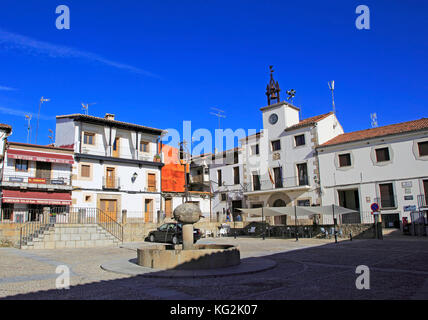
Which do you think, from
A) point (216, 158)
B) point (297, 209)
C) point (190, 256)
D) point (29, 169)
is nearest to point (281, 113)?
point (216, 158)

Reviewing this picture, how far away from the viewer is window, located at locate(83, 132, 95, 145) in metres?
28.3

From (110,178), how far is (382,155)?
20894mm

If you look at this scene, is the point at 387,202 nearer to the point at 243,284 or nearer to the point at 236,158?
the point at 236,158

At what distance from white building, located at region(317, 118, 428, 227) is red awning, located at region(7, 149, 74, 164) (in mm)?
19647

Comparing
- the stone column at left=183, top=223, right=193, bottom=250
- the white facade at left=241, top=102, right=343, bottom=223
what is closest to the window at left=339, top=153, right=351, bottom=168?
the white facade at left=241, top=102, right=343, bottom=223

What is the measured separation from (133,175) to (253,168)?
11.2 metres

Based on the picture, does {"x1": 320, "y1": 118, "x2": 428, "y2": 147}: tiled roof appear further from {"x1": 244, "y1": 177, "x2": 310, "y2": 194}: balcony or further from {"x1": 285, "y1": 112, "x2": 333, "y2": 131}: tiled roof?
{"x1": 244, "y1": 177, "x2": 310, "y2": 194}: balcony

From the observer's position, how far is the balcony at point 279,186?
29.7 m

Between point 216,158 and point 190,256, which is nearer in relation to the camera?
point 190,256

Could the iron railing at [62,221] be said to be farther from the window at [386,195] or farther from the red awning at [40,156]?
the window at [386,195]

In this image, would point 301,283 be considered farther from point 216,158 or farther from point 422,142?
point 216,158

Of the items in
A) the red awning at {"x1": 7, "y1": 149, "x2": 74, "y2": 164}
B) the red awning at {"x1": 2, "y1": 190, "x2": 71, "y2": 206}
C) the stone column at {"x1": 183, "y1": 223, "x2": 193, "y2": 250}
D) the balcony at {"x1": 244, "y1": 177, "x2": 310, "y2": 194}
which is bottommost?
the stone column at {"x1": 183, "y1": 223, "x2": 193, "y2": 250}

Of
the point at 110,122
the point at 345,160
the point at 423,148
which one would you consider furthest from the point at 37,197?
the point at 423,148
